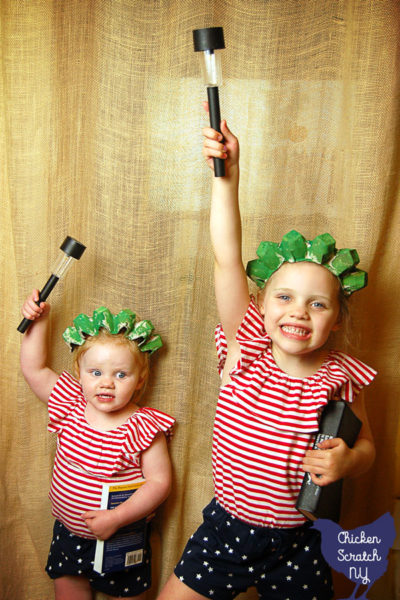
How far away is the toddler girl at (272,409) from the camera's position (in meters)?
1.11

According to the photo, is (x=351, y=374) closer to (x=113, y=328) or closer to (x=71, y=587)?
(x=113, y=328)

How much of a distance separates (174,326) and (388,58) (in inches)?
25.9

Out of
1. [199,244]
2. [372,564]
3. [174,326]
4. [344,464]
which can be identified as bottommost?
[372,564]

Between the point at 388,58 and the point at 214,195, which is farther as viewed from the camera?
the point at 388,58

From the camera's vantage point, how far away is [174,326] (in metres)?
1.35

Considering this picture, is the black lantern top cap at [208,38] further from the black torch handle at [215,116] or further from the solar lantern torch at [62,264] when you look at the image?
the solar lantern torch at [62,264]

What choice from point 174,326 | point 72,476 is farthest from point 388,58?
point 72,476

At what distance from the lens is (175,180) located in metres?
1.30

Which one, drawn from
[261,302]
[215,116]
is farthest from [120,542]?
[215,116]

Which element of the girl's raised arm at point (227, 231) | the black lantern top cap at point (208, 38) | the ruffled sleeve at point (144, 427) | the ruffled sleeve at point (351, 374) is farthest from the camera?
the ruffled sleeve at point (144, 427)

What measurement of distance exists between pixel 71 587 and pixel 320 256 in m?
0.83

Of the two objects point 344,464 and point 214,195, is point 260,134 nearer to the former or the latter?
point 214,195
